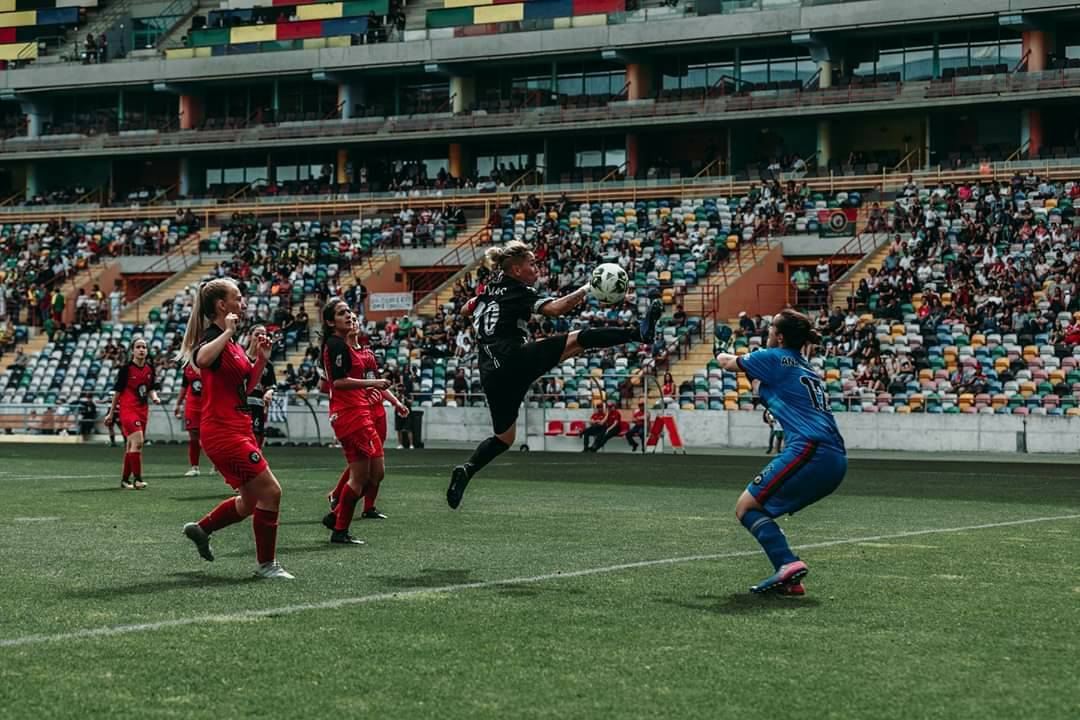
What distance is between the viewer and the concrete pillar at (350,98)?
59.4 metres

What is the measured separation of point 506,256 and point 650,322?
1.69 meters

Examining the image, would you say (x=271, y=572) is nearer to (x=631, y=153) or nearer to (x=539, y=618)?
(x=539, y=618)

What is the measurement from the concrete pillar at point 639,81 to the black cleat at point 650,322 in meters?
45.8

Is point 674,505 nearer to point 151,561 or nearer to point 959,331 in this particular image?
point 151,561

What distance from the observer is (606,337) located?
35.1 ft

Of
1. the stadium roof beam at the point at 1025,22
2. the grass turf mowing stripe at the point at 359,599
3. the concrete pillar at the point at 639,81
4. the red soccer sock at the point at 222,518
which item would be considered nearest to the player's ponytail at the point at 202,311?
the red soccer sock at the point at 222,518

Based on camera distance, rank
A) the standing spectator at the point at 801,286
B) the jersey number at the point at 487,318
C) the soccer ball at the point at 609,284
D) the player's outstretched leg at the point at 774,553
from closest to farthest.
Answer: the player's outstretched leg at the point at 774,553 → the soccer ball at the point at 609,284 → the jersey number at the point at 487,318 → the standing spectator at the point at 801,286

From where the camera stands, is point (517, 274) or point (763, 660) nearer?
point (763, 660)

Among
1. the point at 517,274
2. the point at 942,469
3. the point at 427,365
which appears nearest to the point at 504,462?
the point at 942,469

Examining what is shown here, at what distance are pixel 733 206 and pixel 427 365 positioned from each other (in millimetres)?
12741

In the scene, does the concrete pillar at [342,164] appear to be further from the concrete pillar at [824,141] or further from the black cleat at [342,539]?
the black cleat at [342,539]

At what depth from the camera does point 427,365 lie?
3953 cm

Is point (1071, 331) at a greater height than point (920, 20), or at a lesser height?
lesser

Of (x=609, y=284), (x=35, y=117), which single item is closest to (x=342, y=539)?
(x=609, y=284)
